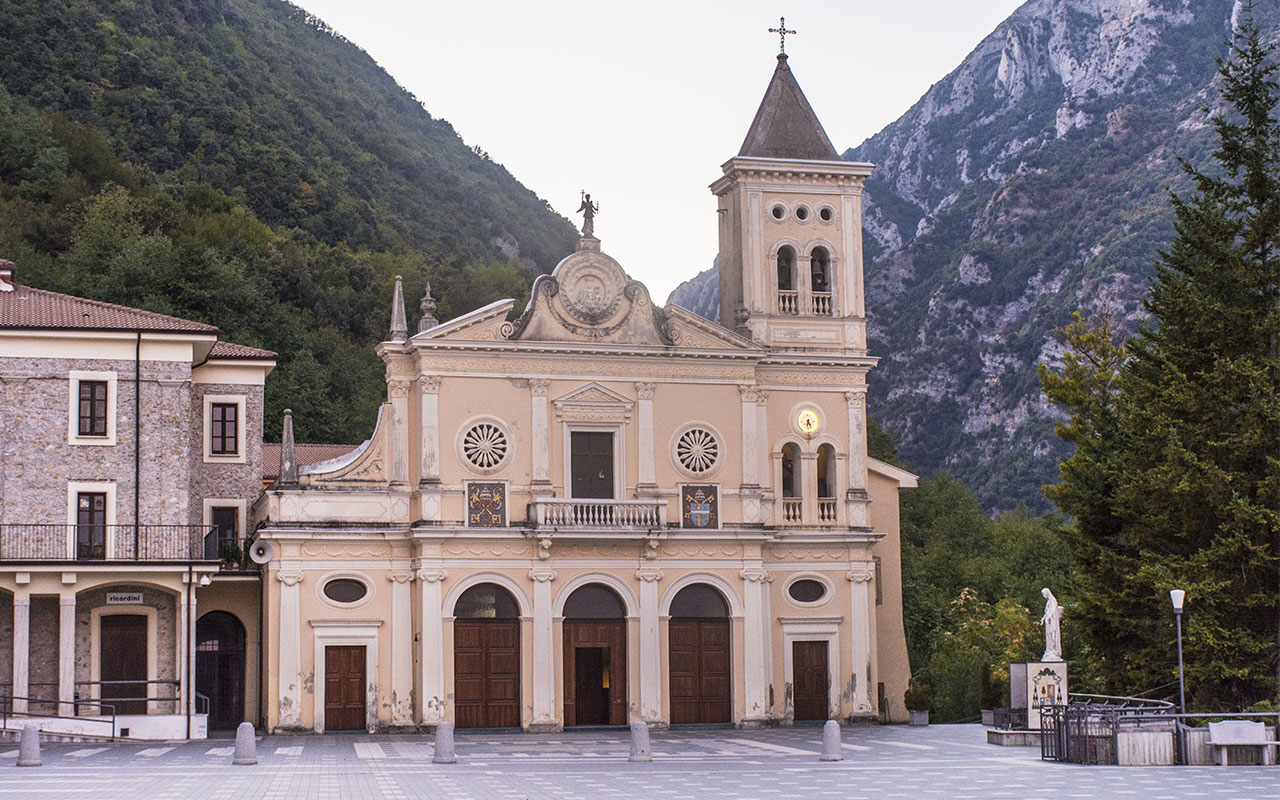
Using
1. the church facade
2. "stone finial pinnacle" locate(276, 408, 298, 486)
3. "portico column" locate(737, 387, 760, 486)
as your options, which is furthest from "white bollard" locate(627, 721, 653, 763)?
A: "stone finial pinnacle" locate(276, 408, 298, 486)

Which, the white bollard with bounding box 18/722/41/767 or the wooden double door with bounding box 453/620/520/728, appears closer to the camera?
the white bollard with bounding box 18/722/41/767

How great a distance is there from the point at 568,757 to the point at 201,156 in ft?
215

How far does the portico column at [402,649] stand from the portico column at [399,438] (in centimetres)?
251

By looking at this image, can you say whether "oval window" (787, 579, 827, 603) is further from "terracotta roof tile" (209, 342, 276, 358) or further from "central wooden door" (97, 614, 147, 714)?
"central wooden door" (97, 614, 147, 714)

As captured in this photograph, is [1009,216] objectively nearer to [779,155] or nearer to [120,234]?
[120,234]

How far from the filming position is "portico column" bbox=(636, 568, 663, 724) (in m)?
40.7

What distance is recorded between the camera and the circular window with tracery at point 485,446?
40781 mm

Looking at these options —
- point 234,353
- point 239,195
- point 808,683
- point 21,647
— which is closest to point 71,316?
point 234,353

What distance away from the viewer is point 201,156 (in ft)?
292

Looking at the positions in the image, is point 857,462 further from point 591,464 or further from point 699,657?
point 591,464

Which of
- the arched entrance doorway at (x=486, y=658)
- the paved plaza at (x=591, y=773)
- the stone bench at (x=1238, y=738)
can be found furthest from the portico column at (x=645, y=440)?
the stone bench at (x=1238, y=738)

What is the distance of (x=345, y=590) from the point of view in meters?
40.2

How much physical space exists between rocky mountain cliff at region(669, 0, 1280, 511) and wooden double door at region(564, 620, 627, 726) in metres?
68.4

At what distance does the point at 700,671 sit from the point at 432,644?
717 centimetres
